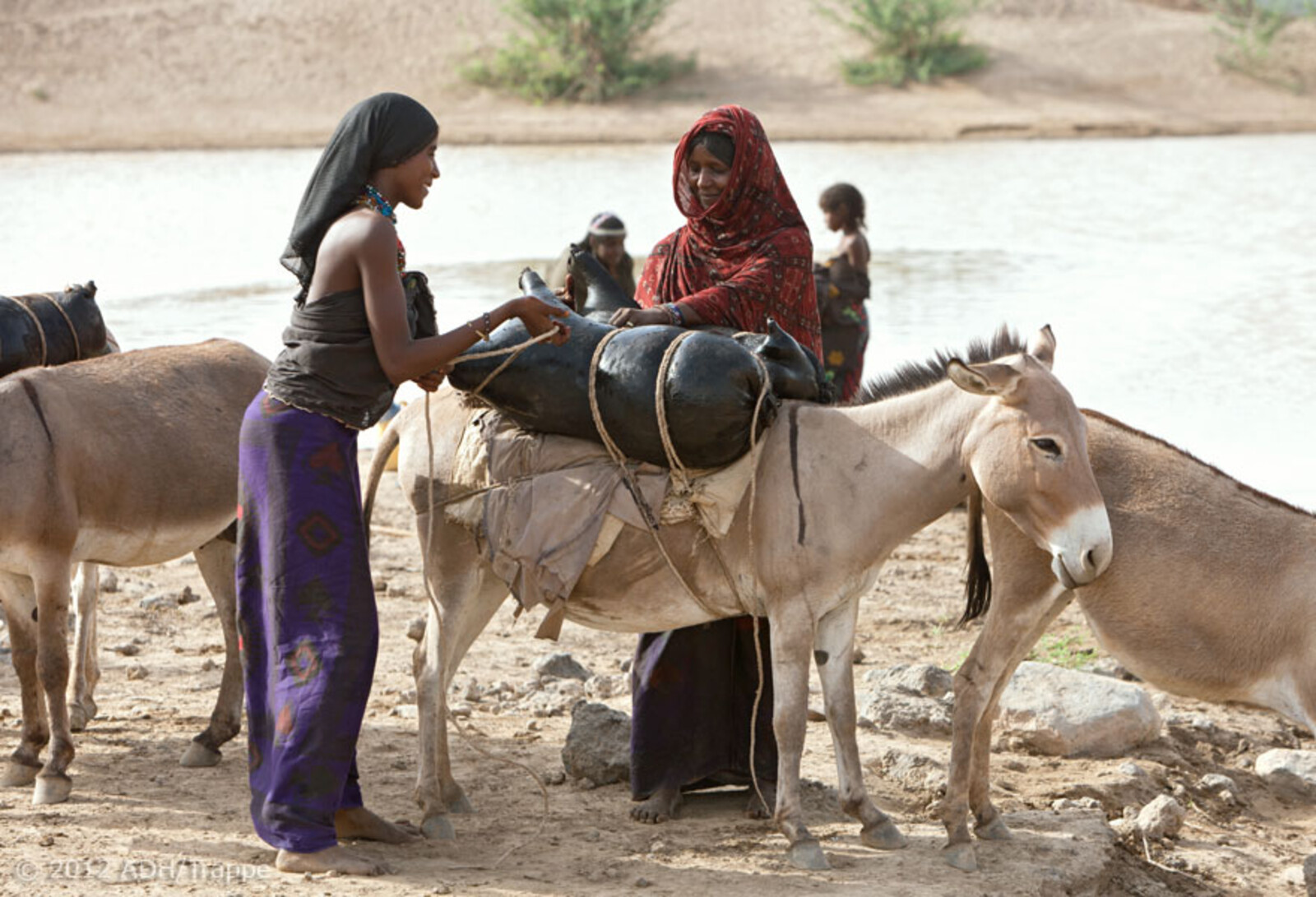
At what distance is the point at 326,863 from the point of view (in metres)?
4.64

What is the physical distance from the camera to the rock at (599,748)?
18.7ft

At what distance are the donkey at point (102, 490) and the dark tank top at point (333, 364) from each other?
4.08 feet

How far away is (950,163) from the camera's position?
98.9 feet

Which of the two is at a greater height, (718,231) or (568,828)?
(718,231)

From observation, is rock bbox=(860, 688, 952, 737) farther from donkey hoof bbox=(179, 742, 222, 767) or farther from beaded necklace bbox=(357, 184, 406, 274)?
beaded necklace bbox=(357, 184, 406, 274)

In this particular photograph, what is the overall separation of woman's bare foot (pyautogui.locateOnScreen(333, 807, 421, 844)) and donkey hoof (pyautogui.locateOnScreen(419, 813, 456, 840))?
0.23ft

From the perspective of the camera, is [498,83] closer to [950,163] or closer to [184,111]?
[184,111]

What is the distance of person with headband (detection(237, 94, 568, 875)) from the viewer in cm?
452

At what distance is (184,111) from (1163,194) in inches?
907

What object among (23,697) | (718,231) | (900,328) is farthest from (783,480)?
(900,328)

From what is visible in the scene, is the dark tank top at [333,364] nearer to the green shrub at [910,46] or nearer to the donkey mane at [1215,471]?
the donkey mane at [1215,471]

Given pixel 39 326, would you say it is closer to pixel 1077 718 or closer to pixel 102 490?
pixel 102 490

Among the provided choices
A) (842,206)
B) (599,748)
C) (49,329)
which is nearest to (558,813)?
(599,748)

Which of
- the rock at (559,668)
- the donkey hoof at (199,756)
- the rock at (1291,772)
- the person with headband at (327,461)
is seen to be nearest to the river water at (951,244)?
the rock at (1291,772)
